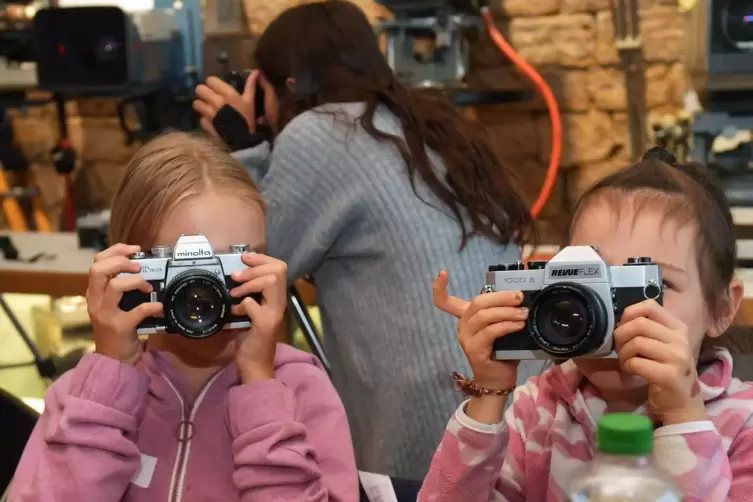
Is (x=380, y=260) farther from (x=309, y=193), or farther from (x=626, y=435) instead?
(x=626, y=435)

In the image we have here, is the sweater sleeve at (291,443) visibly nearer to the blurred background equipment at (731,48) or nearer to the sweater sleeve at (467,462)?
the sweater sleeve at (467,462)

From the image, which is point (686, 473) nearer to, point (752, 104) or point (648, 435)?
point (648, 435)

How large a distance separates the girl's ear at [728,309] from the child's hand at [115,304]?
1.95 feet

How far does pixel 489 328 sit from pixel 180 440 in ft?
1.47

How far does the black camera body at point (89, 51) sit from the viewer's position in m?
2.46

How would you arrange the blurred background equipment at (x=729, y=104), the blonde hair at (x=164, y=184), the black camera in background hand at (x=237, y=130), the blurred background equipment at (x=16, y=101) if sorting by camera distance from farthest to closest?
1. the blurred background equipment at (x=16, y=101)
2. the blurred background equipment at (x=729, y=104)
3. the black camera in background hand at (x=237, y=130)
4. the blonde hair at (x=164, y=184)

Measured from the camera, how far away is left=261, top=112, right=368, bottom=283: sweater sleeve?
5.03 feet

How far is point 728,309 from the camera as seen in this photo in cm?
94

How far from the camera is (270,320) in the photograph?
1.05 m

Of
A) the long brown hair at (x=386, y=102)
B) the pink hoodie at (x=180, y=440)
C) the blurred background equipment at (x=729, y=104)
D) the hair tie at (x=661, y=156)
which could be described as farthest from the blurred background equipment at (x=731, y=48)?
the pink hoodie at (x=180, y=440)

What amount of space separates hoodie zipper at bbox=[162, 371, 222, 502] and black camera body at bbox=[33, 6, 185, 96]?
156cm

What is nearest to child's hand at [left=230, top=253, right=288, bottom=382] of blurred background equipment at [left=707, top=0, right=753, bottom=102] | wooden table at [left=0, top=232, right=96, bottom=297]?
wooden table at [left=0, top=232, right=96, bottom=297]

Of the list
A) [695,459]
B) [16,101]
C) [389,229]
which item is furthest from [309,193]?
[16,101]

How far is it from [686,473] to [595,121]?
6.28 feet
